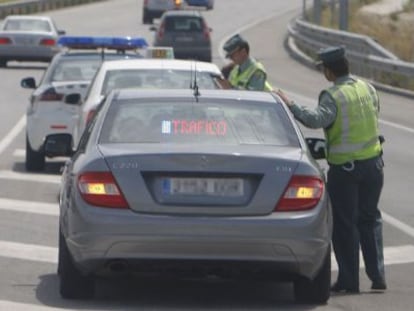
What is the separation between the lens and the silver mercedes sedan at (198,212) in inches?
345

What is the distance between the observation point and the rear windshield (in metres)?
44.9

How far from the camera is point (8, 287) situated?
9.86 meters

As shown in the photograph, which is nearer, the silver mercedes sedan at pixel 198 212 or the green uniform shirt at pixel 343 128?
the silver mercedes sedan at pixel 198 212

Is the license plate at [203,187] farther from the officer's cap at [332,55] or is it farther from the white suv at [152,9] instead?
the white suv at [152,9]

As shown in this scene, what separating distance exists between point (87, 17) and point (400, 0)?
14152 mm

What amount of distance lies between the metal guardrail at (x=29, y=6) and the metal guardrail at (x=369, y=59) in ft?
68.2

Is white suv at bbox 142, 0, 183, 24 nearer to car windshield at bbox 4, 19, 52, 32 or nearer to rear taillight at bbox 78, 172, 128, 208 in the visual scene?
car windshield at bbox 4, 19, 52, 32

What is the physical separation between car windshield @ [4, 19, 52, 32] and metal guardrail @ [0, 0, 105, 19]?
19.8m

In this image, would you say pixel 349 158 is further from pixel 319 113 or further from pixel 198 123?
pixel 198 123

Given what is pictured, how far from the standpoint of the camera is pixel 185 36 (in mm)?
44594

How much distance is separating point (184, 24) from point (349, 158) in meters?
35.7

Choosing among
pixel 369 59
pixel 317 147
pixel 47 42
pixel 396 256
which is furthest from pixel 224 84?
pixel 47 42

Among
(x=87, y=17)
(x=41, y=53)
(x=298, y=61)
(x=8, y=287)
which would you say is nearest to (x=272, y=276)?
(x=8, y=287)

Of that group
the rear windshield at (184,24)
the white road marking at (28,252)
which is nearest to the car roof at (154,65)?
the white road marking at (28,252)
